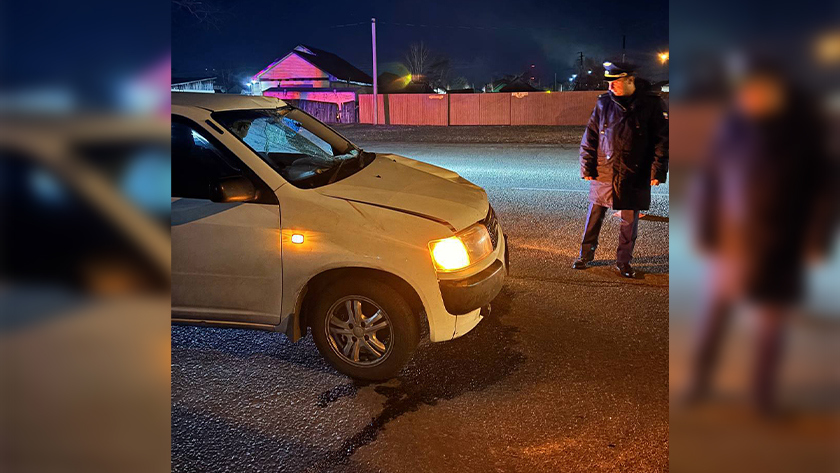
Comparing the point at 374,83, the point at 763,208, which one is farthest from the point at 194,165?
the point at 374,83

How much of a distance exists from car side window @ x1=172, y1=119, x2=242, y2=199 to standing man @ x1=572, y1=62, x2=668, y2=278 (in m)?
3.21

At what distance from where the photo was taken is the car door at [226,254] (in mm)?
4391

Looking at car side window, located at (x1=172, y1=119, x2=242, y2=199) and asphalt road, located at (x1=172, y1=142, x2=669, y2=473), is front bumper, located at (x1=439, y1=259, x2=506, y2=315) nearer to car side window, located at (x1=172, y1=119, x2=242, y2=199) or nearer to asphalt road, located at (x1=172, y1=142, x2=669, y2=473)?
asphalt road, located at (x1=172, y1=142, x2=669, y2=473)

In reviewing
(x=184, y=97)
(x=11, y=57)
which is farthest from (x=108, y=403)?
(x=184, y=97)

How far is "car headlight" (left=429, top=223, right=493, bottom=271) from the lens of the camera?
4.32m

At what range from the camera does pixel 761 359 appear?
32.7 inches

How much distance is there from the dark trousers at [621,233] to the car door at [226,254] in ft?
11.3

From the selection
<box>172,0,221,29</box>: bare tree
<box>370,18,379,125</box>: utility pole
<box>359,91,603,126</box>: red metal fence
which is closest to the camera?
<box>172,0,221,29</box>: bare tree

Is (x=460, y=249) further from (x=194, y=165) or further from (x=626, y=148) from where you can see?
(x=626, y=148)

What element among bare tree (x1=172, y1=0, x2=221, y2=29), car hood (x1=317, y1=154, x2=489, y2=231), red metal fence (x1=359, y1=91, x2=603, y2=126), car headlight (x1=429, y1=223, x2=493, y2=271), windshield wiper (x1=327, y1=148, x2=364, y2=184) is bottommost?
car headlight (x1=429, y1=223, x2=493, y2=271)

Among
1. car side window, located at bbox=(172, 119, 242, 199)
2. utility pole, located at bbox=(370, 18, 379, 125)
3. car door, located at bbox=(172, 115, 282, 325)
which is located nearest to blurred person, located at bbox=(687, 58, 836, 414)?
car door, located at bbox=(172, 115, 282, 325)

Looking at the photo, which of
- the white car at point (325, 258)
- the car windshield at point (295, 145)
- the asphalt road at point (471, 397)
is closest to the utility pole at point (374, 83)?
the car windshield at point (295, 145)

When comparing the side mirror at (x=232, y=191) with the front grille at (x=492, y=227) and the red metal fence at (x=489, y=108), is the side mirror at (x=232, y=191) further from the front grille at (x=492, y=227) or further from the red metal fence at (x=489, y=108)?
the red metal fence at (x=489, y=108)

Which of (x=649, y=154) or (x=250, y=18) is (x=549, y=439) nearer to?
(x=649, y=154)
